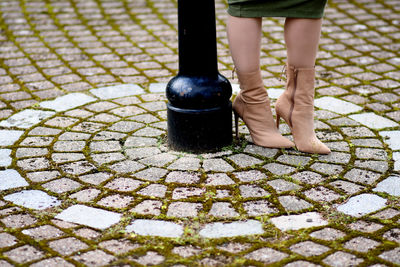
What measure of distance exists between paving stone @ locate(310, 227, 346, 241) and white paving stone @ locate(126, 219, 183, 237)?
64 centimetres

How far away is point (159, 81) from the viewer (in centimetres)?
471

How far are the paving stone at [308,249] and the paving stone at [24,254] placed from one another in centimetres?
114

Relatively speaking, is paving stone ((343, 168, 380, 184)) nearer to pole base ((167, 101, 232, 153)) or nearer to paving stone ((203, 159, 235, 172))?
paving stone ((203, 159, 235, 172))

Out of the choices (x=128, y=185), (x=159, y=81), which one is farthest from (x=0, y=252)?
(x=159, y=81)

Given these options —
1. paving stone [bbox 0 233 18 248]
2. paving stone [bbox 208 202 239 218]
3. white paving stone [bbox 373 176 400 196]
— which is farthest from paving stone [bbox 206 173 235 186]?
paving stone [bbox 0 233 18 248]

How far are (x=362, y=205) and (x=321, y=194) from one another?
0.22 m

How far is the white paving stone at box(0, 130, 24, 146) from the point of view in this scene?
3596 mm

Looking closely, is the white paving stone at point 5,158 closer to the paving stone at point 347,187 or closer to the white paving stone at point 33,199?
the white paving stone at point 33,199

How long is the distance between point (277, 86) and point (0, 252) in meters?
2.77

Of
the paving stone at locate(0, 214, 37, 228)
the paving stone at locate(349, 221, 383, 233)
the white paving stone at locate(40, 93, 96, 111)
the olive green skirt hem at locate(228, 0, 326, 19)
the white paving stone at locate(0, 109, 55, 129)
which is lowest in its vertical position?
the paving stone at locate(349, 221, 383, 233)

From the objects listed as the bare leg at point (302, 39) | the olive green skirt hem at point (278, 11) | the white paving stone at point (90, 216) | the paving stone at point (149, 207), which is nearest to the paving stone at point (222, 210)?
the paving stone at point (149, 207)

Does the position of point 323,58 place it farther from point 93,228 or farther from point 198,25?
point 93,228

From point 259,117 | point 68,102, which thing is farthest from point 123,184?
point 68,102

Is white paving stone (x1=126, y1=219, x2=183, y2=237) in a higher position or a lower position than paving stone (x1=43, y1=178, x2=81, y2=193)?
lower
